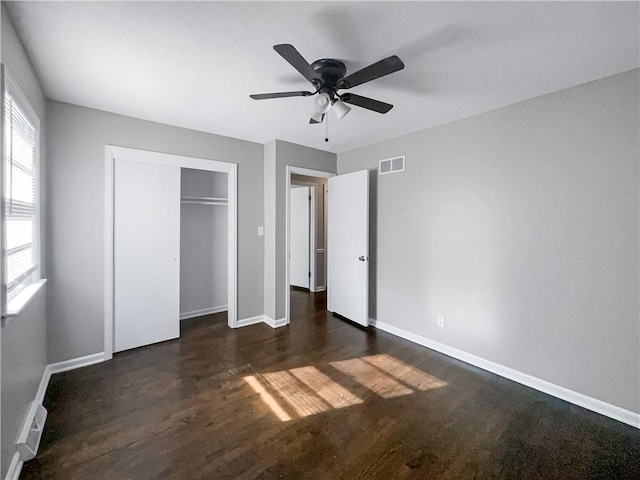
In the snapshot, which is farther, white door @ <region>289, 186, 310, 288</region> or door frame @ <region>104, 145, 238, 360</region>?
white door @ <region>289, 186, 310, 288</region>

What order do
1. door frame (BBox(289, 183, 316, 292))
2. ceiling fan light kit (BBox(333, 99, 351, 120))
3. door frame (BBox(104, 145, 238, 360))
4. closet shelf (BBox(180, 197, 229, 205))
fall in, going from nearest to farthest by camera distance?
ceiling fan light kit (BBox(333, 99, 351, 120)) < door frame (BBox(104, 145, 238, 360)) < closet shelf (BBox(180, 197, 229, 205)) < door frame (BBox(289, 183, 316, 292))

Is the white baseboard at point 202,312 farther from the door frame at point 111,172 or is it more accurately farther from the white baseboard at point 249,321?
the door frame at point 111,172

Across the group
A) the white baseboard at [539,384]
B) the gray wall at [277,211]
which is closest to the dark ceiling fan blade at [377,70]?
the gray wall at [277,211]

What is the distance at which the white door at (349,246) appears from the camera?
12.0 ft

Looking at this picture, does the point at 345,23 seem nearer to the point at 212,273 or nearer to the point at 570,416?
the point at 570,416

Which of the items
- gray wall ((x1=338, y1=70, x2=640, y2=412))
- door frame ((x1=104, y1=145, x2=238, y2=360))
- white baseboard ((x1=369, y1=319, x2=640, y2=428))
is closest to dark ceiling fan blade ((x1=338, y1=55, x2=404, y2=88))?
gray wall ((x1=338, y1=70, x2=640, y2=412))

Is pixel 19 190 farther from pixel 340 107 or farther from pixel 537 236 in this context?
pixel 537 236

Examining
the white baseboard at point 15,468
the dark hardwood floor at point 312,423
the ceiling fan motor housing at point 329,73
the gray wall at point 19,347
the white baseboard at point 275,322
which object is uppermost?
the ceiling fan motor housing at point 329,73

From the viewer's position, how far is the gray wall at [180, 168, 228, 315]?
3.96m

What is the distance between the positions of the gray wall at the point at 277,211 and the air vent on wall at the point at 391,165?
1.10 meters

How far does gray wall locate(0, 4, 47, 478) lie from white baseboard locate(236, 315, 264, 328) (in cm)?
186

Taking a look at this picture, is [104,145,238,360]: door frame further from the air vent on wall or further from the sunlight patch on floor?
the air vent on wall

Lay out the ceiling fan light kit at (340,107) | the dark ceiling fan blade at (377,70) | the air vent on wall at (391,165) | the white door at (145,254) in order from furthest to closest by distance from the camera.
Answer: the air vent on wall at (391,165)
the white door at (145,254)
the ceiling fan light kit at (340,107)
the dark ceiling fan blade at (377,70)

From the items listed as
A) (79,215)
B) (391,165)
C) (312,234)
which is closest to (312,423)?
(79,215)
